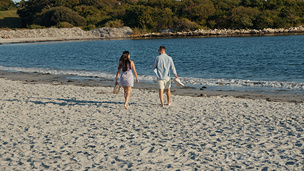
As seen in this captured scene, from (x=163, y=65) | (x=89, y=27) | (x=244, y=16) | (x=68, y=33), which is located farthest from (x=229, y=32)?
(x=163, y=65)

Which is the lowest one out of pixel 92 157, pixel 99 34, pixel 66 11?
pixel 92 157

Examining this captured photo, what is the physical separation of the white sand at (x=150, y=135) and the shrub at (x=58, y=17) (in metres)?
99.3

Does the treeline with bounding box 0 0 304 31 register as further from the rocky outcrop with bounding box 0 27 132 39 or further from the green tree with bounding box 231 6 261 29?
the rocky outcrop with bounding box 0 27 132 39

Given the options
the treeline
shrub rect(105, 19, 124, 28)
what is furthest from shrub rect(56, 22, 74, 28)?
shrub rect(105, 19, 124, 28)

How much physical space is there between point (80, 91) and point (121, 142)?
7.76 meters

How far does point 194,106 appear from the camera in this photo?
34.0ft

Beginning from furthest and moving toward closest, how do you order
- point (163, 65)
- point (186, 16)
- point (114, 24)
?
1. point (186, 16)
2. point (114, 24)
3. point (163, 65)

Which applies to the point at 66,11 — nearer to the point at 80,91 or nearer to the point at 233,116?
the point at 80,91

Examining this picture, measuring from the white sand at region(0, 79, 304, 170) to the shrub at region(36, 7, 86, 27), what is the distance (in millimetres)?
99335

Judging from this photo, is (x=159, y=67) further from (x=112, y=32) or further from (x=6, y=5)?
(x=6, y=5)

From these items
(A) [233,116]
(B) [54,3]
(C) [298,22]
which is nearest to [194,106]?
(A) [233,116]

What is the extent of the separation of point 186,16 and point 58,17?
44363mm

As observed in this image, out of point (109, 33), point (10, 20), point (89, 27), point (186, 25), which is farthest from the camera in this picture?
point (10, 20)

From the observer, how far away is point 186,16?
10844 cm
